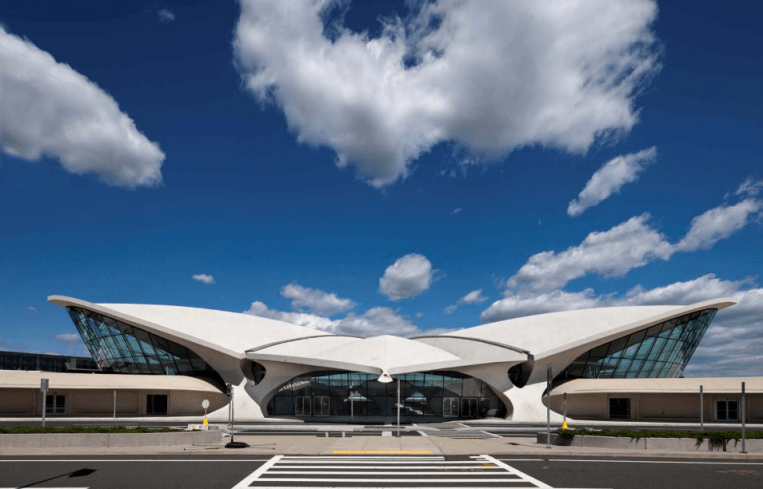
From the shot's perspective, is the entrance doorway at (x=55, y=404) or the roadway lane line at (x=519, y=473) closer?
the roadway lane line at (x=519, y=473)

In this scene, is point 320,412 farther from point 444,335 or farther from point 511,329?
point 511,329

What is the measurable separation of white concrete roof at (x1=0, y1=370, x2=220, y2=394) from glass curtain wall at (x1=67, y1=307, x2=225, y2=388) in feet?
5.09

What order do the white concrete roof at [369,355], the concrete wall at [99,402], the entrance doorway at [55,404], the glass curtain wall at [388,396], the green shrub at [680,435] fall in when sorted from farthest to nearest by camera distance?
the glass curtain wall at [388,396] < the entrance doorway at [55,404] < the concrete wall at [99,402] < the white concrete roof at [369,355] < the green shrub at [680,435]

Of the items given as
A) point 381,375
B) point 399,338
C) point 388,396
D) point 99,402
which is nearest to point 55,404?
point 99,402

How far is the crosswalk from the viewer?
14.2 metres

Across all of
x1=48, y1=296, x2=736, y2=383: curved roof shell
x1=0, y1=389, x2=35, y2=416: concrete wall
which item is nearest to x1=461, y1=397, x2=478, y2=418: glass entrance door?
x1=48, y1=296, x2=736, y2=383: curved roof shell

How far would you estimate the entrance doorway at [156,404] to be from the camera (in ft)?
148

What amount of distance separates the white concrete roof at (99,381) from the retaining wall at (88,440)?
71.9ft

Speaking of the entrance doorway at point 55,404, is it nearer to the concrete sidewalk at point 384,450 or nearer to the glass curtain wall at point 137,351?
the glass curtain wall at point 137,351

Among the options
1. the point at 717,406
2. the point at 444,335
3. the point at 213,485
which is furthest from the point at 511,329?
the point at 213,485

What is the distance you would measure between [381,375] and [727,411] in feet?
90.6

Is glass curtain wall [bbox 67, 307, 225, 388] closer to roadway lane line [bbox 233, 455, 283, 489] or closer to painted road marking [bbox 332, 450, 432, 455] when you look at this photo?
painted road marking [bbox 332, 450, 432, 455]

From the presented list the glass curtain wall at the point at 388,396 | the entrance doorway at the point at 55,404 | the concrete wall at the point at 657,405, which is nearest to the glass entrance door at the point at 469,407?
the glass curtain wall at the point at 388,396

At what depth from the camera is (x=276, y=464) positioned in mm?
17656
